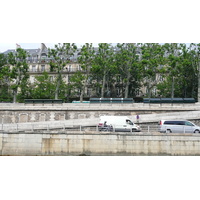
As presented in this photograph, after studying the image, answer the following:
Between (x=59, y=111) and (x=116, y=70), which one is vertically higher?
(x=116, y=70)

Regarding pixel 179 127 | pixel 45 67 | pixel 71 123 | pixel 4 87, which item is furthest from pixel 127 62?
pixel 179 127

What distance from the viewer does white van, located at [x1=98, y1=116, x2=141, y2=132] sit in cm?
1947

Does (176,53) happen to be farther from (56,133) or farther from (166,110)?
(56,133)

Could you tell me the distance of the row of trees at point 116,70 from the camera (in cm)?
3950

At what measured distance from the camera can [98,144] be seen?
18.0 m

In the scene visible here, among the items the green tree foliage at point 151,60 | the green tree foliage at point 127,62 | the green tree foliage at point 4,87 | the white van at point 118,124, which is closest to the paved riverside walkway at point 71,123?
the white van at point 118,124

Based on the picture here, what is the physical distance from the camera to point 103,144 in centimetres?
1795

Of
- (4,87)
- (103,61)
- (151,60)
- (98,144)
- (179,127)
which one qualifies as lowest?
(98,144)

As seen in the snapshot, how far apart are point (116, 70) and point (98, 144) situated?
95.7 feet

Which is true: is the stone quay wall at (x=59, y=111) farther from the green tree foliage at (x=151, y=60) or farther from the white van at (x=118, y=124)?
the green tree foliage at (x=151, y=60)

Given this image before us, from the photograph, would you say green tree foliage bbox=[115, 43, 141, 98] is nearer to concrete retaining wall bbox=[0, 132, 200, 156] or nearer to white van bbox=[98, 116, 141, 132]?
white van bbox=[98, 116, 141, 132]

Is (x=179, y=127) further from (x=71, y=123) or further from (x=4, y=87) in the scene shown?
(x=4, y=87)

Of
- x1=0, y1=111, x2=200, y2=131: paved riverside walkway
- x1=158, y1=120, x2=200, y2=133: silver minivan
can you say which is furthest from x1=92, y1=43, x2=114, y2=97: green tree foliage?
x1=158, y1=120, x2=200, y2=133: silver minivan
